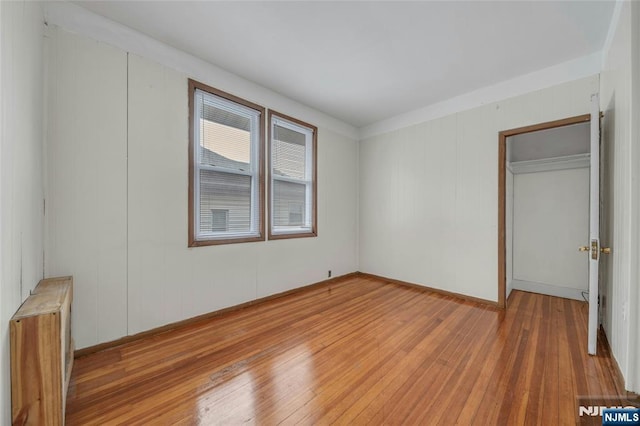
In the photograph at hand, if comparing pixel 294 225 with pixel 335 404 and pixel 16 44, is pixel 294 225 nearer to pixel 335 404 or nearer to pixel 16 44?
pixel 335 404

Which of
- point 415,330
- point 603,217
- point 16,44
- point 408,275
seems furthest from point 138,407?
point 603,217

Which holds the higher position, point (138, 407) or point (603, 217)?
point (603, 217)

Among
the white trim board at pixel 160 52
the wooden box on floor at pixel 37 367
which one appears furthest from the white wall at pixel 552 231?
the wooden box on floor at pixel 37 367

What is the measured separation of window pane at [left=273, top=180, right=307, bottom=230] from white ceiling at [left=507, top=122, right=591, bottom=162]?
336cm

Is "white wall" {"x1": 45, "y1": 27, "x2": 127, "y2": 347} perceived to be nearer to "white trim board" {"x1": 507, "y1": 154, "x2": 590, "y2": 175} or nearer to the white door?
the white door

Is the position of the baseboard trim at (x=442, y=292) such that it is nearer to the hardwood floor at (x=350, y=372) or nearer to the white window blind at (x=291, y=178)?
the hardwood floor at (x=350, y=372)

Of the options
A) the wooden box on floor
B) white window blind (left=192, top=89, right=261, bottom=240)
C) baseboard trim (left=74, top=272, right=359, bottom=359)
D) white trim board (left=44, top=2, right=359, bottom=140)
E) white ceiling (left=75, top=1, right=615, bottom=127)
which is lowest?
baseboard trim (left=74, top=272, right=359, bottom=359)

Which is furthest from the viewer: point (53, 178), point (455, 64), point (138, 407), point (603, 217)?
point (455, 64)

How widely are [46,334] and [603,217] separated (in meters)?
4.40

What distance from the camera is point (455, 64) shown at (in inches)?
112

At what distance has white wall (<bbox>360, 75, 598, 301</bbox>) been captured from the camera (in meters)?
3.16

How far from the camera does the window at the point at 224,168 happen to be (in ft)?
9.19

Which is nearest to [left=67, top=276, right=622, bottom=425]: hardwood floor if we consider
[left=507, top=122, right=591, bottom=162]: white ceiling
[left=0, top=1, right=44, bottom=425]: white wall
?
[left=0, top=1, right=44, bottom=425]: white wall

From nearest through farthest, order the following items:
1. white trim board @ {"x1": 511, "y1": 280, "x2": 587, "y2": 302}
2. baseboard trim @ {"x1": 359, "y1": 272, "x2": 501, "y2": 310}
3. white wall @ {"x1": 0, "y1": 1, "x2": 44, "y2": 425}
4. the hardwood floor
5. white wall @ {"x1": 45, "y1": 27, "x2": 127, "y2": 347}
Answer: white wall @ {"x1": 0, "y1": 1, "x2": 44, "y2": 425}, the hardwood floor, white wall @ {"x1": 45, "y1": 27, "x2": 127, "y2": 347}, baseboard trim @ {"x1": 359, "y1": 272, "x2": 501, "y2": 310}, white trim board @ {"x1": 511, "y1": 280, "x2": 587, "y2": 302}
